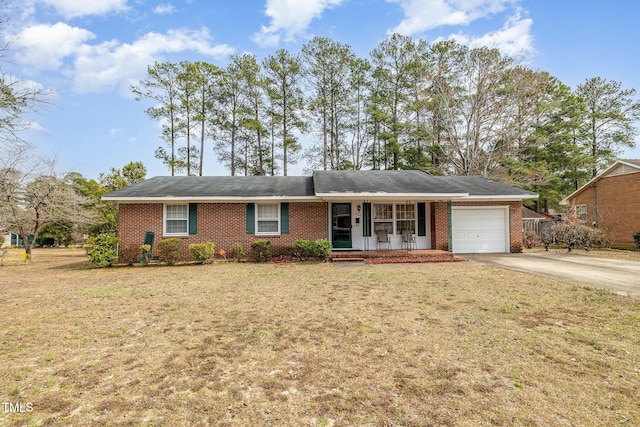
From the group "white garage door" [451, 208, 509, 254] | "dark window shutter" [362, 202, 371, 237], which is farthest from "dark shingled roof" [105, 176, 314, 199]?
"white garage door" [451, 208, 509, 254]

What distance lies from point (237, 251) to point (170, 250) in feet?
7.63

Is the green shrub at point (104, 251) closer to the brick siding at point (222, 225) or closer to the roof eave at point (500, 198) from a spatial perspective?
the brick siding at point (222, 225)

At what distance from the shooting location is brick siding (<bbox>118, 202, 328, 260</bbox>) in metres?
12.1

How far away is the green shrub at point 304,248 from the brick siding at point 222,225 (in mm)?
758

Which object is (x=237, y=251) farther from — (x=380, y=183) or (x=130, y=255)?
(x=380, y=183)

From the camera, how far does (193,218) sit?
12.4 meters

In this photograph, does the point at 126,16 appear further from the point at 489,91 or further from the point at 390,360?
the point at 489,91

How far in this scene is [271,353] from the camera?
3740 mm

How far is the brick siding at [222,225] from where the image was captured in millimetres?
12148

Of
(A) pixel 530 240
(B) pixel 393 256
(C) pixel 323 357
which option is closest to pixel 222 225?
(B) pixel 393 256

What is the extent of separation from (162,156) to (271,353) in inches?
983

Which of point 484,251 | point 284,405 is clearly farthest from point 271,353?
point 484,251

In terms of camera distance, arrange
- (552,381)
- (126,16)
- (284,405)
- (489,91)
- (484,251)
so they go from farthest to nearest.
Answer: (489,91), (484,251), (126,16), (552,381), (284,405)

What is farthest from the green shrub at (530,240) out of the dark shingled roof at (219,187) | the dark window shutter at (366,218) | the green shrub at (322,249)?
the dark shingled roof at (219,187)
